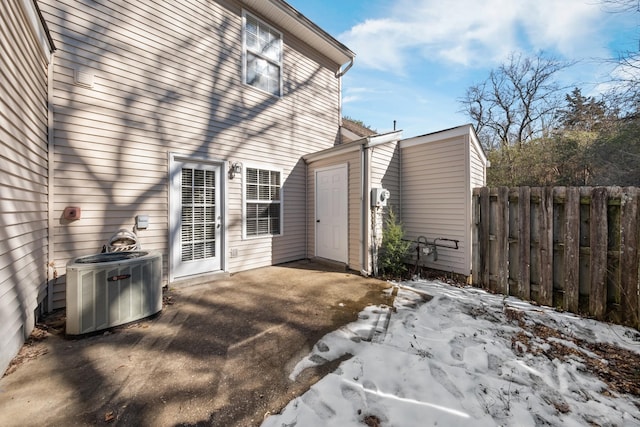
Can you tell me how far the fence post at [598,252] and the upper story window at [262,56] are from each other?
5.92 m

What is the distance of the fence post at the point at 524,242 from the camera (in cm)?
382

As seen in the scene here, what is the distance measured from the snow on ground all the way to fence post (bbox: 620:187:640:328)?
0.24 metres

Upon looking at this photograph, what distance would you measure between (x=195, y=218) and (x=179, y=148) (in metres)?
1.26

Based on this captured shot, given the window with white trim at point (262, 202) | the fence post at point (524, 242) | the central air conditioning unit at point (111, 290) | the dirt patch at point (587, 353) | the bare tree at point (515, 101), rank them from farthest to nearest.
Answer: the bare tree at point (515, 101), the window with white trim at point (262, 202), the fence post at point (524, 242), the central air conditioning unit at point (111, 290), the dirt patch at point (587, 353)

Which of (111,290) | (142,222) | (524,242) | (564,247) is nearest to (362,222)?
(524,242)

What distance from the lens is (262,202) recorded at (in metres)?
5.52

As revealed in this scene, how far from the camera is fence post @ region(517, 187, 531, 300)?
3816 millimetres

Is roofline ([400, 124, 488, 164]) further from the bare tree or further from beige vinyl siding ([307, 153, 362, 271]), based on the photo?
the bare tree

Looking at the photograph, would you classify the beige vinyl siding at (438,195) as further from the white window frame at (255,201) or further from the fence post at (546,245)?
the white window frame at (255,201)

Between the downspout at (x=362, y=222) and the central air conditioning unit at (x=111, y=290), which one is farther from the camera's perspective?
the downspout at (x=362, y=222)

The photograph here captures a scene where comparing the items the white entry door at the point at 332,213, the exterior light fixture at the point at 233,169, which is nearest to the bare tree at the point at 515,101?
the white entry door at the point at 332,213

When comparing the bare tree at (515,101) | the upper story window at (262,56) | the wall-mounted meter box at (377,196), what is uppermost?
the bare tree at (515,101)

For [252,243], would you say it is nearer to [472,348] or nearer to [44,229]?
[44,229]

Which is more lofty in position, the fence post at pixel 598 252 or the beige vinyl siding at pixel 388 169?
the beige vinyl siding at pixel 388 169
